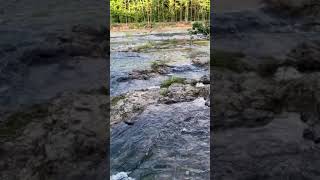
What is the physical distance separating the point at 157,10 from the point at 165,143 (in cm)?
605

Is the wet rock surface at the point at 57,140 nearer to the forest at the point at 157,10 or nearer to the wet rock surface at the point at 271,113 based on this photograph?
the wet rock surface at the point at 271,113

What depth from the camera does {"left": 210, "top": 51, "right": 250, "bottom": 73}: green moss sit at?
95.5 inches

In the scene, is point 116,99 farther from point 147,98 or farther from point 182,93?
point 182,93

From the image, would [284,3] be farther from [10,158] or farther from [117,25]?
[117,25]

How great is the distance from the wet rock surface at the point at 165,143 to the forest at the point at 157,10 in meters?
4.90

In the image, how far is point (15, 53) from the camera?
2.11 m

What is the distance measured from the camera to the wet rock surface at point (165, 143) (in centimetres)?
301

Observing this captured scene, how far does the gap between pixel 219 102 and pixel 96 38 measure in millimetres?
708

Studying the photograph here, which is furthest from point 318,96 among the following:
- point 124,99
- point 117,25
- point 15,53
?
point 117,25

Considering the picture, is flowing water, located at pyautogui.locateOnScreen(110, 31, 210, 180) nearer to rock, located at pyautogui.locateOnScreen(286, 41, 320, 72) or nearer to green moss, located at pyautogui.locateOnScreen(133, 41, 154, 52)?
rock, located at pyautogui.locateOnScreen(286, 41, 320, 72)

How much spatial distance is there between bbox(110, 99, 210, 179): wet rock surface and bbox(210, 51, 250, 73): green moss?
75cm

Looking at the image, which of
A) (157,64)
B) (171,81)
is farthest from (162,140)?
(157,64)

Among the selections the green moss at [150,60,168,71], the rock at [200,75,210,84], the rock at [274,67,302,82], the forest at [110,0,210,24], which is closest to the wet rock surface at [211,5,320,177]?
the rock at [274,67,302,82]

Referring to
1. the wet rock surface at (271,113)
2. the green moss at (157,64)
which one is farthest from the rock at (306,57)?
the green moss at (157,64)
